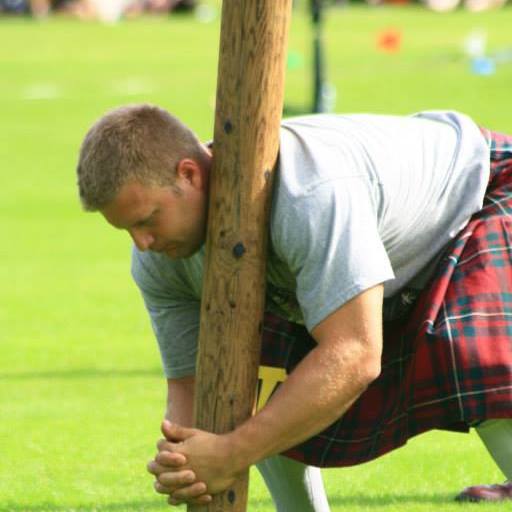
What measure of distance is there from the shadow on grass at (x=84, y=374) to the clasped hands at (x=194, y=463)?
3703mm

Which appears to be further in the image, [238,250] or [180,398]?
[180,398]

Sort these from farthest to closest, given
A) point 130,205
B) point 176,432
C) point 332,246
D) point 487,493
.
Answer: point 487,493 → point 176,432 → point 130,205 → point 332,246

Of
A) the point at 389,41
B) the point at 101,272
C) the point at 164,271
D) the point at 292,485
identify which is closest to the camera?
the point at 164,271

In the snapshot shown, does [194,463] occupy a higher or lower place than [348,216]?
lower

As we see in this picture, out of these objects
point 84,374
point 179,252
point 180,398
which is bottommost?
point 84,374

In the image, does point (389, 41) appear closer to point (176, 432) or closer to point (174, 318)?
point (174, 318)

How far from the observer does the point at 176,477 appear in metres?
3.55

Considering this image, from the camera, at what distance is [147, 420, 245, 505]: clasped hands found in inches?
139

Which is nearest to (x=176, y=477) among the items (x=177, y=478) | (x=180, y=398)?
(x=177, y=478)

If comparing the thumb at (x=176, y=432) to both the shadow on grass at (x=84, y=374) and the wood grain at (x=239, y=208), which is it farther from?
the shadow on grass at (x=84, y=374)

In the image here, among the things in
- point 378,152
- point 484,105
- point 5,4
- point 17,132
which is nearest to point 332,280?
point 378,152

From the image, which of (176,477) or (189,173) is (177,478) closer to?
(176,477)

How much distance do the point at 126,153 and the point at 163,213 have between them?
0.51 ft

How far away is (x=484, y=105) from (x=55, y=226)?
30.3 ft
